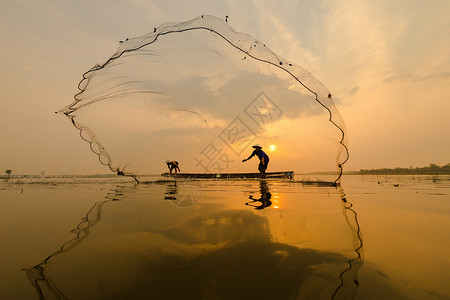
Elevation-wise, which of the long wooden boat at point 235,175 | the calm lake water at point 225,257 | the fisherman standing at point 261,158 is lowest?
the calm lake water at point 225,257

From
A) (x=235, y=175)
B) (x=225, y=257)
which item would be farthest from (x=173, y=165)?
(x=225, y=257)

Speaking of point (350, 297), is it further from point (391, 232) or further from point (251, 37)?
point (251, 37)

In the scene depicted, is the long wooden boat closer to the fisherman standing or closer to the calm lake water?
the fisherman standing

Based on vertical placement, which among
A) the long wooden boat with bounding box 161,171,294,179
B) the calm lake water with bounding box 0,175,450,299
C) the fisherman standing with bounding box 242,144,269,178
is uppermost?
the fisherman standing with bounding box 242,144,269,178

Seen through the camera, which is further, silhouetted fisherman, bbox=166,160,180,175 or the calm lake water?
silhouetted fisherman, bbox=166,160,180,175

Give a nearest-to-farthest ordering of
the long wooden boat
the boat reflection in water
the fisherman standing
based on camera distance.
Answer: the boat reflection in water, the fisherman standing, the long wooden boat

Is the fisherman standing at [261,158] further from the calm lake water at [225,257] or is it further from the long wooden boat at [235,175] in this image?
the calm lake water at [225,257]

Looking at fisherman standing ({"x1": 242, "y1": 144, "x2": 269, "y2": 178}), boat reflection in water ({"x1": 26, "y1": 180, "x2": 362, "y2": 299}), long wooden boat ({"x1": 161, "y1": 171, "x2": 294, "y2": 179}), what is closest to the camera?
boat reflection in water ({"x1": 26, "y1": 180, "x2": 362, "y2": 299})

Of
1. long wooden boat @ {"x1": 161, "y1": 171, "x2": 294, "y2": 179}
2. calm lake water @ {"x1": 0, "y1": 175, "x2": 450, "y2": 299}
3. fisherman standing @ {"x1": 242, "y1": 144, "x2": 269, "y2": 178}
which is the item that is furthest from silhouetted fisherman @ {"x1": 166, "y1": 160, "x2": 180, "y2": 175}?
calm lake water @ {"x1": 0, "y1": 175, "x2": 450, "y2": 299}

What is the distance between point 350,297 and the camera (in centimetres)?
171

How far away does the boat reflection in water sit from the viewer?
1806 mm

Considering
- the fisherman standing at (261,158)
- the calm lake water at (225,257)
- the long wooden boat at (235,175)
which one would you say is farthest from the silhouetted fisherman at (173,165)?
the calm lake water at (225,257)

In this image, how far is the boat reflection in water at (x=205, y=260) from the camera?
1.81 metres

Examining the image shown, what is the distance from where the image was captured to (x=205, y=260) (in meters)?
2.44
